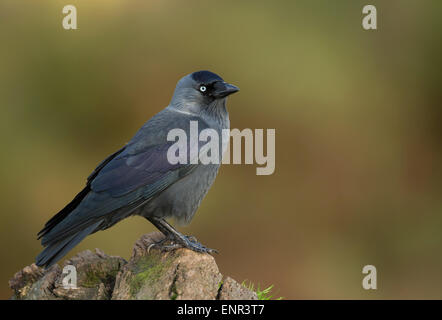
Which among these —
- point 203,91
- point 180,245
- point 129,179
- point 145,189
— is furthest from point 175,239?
point 203,91

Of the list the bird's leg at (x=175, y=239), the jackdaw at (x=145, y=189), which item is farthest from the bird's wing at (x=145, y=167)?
the bird's leg at (x=175, y=239)

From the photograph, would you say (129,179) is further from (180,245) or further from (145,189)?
(180,245)

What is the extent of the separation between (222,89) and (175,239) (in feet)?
5.12

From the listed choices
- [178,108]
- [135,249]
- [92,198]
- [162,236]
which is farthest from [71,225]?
[178,108]

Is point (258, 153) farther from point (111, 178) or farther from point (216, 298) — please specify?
point (216, 298)

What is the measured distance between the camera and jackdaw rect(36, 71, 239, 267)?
427 cm

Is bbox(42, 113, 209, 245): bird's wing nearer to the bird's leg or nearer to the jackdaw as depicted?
the jackdaw

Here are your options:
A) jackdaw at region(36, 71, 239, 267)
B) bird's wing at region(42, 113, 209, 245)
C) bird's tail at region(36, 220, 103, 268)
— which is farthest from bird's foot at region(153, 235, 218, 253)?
bird's tail at region(36, 220, 103, 268)

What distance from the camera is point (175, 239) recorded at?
469cm

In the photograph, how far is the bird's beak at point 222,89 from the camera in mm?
5140

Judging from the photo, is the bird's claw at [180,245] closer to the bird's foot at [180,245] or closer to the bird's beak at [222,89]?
the bird's foot at [180,245]

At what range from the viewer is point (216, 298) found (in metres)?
3.91

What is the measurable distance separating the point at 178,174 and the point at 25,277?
5.29 ft

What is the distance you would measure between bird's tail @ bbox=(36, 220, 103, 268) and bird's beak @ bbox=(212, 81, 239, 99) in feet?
A: 6.18
